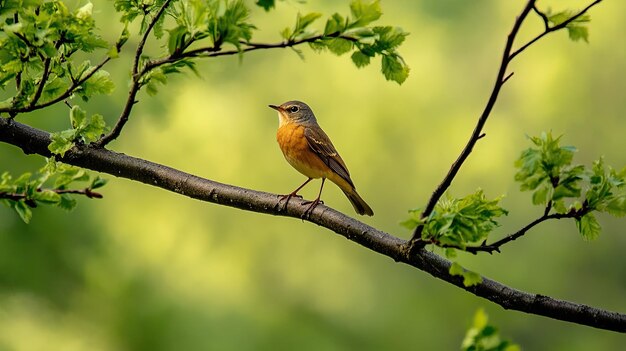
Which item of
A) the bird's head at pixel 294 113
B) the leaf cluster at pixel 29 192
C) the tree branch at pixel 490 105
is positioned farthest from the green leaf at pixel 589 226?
the bird's head at pixel 294 113

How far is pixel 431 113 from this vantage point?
11.8 meters

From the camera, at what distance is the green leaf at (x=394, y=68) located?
2.80m

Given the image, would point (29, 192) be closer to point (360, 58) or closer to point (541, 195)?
point (360, 58)

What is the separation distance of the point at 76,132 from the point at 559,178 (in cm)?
154

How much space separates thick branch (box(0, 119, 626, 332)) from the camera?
2.72m

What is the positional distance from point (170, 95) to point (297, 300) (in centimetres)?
322

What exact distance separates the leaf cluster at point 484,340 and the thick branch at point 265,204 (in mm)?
744

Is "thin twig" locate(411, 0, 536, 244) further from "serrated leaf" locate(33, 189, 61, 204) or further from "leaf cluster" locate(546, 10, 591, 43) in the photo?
"serrated leaf" locate(33, 189, 61, 204)

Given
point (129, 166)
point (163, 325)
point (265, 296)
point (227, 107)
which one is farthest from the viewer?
point (227, 107)

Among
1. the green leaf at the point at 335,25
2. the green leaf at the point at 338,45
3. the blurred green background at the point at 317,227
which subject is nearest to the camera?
the green leaf at the point at 335,25

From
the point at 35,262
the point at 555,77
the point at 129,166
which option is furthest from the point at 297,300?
the point at 129,166

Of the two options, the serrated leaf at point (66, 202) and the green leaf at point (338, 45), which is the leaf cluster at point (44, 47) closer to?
the serrated leaf at point (66, 202)

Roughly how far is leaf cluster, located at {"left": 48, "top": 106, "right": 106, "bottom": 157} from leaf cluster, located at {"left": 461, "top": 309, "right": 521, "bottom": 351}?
58.9 inches

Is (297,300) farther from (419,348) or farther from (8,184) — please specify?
(8,184)
